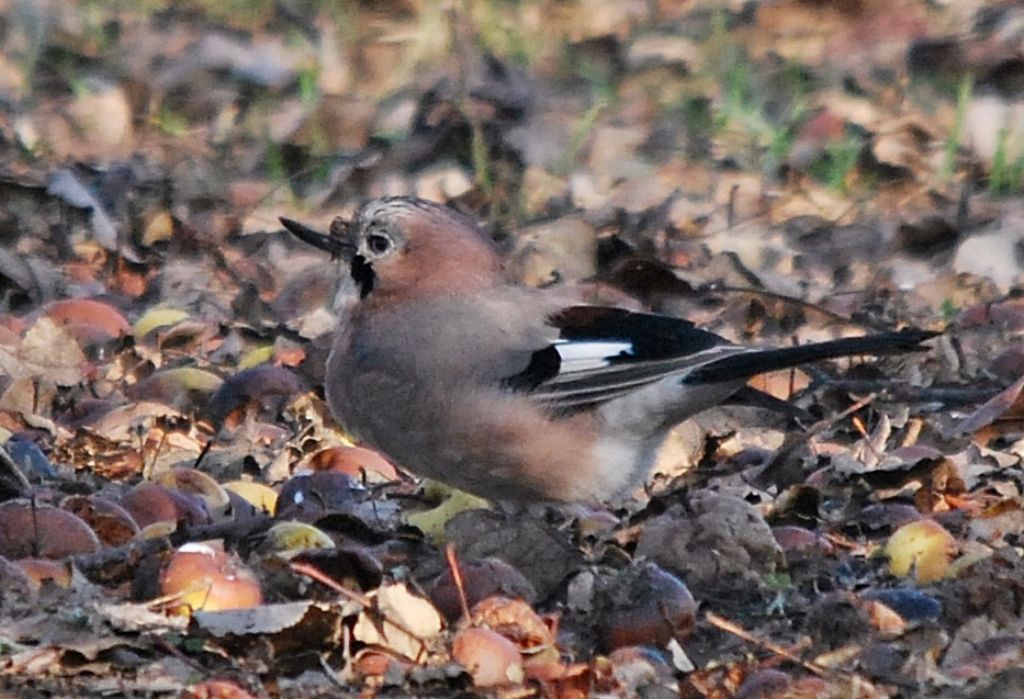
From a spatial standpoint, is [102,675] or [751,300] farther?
[751,300]

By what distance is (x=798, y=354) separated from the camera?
4793 mm

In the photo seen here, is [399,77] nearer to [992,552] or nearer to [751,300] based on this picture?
[751,300]

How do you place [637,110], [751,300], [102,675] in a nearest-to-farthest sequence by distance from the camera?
[102,675]
[751,300]
[637,110]

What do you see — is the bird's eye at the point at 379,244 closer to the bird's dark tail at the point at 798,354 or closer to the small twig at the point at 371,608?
the bird's dark tail at the point at 798,354

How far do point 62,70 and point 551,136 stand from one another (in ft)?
8.61

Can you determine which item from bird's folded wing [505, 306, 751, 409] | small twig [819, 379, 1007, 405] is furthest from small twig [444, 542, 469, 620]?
small twig [819, 379, 1007, 405]

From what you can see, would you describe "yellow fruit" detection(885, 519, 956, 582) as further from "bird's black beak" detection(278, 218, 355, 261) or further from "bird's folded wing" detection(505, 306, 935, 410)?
"bird's black beak" detection(278, 218, 355, 261)

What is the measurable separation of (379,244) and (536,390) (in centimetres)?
69

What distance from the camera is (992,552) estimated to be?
443 centimetres

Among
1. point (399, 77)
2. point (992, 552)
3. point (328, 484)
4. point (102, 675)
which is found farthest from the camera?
point (399, 77)

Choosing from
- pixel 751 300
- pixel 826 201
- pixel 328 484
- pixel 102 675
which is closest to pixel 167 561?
pixel 102 675

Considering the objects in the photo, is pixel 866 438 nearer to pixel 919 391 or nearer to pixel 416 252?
pixel 919 391

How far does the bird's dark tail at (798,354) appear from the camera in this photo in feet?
15.3

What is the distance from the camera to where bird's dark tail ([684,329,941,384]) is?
15.3 ft
